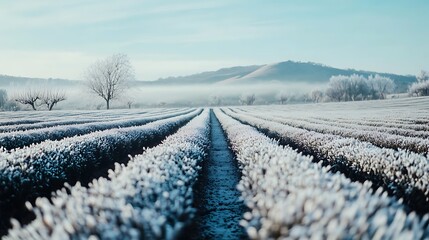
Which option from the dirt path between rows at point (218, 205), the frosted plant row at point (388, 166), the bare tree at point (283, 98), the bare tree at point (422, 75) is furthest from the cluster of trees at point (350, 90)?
the dirt path between rows at point (218, 205)

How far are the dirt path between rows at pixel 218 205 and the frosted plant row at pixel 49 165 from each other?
365cm

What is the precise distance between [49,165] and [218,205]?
168 inches

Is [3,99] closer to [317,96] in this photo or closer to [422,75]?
[317,96]

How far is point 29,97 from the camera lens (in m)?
79.3

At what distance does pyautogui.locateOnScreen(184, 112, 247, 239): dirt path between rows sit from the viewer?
693cm

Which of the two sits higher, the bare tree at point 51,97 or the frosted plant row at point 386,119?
the bare tree at point 51,97

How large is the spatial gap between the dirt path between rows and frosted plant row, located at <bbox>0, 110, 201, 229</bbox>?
12.0ft

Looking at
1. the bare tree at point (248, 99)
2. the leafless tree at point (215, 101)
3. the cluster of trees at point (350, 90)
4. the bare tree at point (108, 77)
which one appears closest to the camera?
the bare tree at point (108, 77)

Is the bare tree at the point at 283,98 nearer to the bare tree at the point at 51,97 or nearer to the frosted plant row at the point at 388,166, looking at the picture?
the bare tree at the point at 51,97

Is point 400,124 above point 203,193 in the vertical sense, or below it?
above

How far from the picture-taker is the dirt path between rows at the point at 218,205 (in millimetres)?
6934

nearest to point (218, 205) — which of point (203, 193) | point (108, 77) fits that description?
point (203, 193)

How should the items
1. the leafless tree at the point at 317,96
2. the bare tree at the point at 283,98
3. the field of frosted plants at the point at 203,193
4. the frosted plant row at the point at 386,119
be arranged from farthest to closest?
the bare tree at the point at 283,98, the leafless tree at the point at 317,96, the frosted plant row at the point at 386,119, the field of frosted plants at the point at 203,193

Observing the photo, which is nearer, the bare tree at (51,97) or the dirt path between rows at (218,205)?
the dirt path between rows at (218,205)
